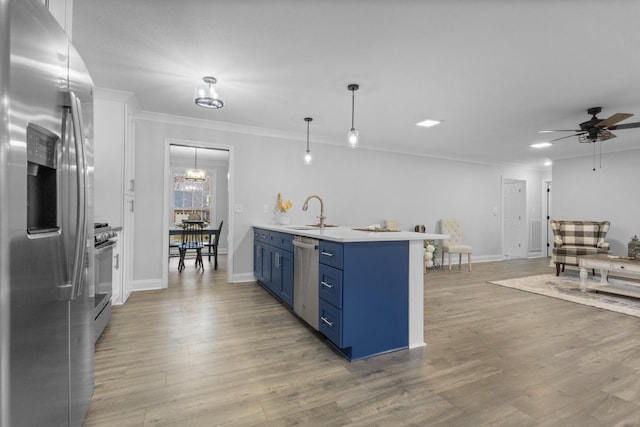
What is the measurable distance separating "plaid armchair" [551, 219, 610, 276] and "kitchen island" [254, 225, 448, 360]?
4.55 meters

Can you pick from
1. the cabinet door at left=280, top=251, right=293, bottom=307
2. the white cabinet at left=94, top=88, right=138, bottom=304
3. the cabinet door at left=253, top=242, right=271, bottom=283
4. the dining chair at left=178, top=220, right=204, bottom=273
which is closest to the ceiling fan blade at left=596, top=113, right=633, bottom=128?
the cabinet door at left=280, top=251, right=293, bottom=307

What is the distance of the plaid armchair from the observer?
5.28 metres

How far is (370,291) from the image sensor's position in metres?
2.24

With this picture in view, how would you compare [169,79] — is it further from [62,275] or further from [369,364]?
[369,364]

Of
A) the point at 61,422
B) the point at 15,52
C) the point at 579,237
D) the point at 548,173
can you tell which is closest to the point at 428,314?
the point at 61,422

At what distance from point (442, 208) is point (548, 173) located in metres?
3.78

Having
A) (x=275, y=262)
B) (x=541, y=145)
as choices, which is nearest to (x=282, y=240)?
(x=275, y=262)

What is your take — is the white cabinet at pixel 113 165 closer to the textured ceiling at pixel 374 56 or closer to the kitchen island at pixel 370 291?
the textured ceiling at pixel 374 56

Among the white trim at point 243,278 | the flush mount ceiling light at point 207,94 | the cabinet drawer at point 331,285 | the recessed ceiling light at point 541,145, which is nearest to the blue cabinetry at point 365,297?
the cabinet drawer at point 331,285

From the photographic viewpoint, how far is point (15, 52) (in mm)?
809

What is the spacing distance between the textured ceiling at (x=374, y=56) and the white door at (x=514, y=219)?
388 cm

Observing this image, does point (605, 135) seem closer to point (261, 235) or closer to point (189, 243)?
point (261, 235)

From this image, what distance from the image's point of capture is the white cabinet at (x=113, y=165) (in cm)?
337

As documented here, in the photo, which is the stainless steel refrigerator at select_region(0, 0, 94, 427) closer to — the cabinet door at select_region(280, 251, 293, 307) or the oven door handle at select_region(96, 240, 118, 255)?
the oven door handle at select_region(96, 240, 118, 255)
